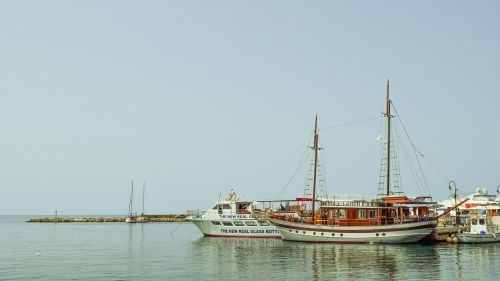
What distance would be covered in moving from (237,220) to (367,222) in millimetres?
17652

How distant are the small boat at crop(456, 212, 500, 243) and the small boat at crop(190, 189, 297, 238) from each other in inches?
763

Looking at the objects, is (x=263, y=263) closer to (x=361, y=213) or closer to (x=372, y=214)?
(x=361, y=213)

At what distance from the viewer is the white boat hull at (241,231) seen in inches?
2549

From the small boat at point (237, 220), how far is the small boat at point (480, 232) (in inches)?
763

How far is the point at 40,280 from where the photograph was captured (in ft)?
108

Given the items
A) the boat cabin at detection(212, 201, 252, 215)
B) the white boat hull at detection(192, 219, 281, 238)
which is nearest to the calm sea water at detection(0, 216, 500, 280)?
the white boat hull at detection(192, 219, 281, 238)

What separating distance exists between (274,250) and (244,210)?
1715 cm

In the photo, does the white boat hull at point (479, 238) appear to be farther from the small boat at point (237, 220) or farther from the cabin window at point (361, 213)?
the small boat at point (237, 220)

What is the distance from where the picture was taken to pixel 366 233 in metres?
54.5

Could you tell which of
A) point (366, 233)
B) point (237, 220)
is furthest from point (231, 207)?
point (366, 233)

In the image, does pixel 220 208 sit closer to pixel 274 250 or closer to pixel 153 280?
pixel 274 250

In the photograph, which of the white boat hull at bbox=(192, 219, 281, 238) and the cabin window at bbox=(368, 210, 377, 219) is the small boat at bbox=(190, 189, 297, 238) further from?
the cabin window at bbox=(368, 210, 377, 219)

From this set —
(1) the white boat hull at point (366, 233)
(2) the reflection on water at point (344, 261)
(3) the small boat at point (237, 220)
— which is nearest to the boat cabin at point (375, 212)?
(1) the white boat hull at point (366, 233)

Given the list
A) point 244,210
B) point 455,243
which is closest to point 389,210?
point 455,243
